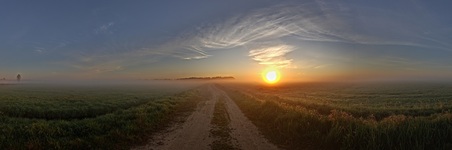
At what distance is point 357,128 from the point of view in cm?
1203

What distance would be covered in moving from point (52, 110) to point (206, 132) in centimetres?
1962

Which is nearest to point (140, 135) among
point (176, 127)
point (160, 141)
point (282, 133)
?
point (160, 141)

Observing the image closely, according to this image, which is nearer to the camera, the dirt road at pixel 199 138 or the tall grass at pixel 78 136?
the tall grass at pixel 78 136

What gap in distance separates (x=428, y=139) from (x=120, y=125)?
44.8 ft

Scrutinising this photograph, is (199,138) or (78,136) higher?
(78,136)

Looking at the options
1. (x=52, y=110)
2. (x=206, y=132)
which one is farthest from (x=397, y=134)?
(x=52, y=110)

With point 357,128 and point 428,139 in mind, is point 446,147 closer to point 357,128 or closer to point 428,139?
point 428,139

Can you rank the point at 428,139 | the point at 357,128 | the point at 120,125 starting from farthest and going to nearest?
the point at 120,125 < the point at 357,128 < the point at 428,139

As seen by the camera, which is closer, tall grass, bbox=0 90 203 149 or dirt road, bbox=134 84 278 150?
tall grass, bbox=0 90 203 149

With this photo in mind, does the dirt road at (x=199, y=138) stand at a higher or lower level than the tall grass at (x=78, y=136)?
lower

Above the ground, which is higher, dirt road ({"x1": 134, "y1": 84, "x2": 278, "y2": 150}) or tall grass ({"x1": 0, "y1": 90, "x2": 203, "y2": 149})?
tall grass ({"x1": 0, "y1": 90, "x2": 203, "y2": 149})

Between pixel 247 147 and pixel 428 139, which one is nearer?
pixel 428 139

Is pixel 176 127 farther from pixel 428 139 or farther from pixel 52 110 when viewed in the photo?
pixel 52 110

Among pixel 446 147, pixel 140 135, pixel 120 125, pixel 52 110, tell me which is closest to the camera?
pixel 446 147
